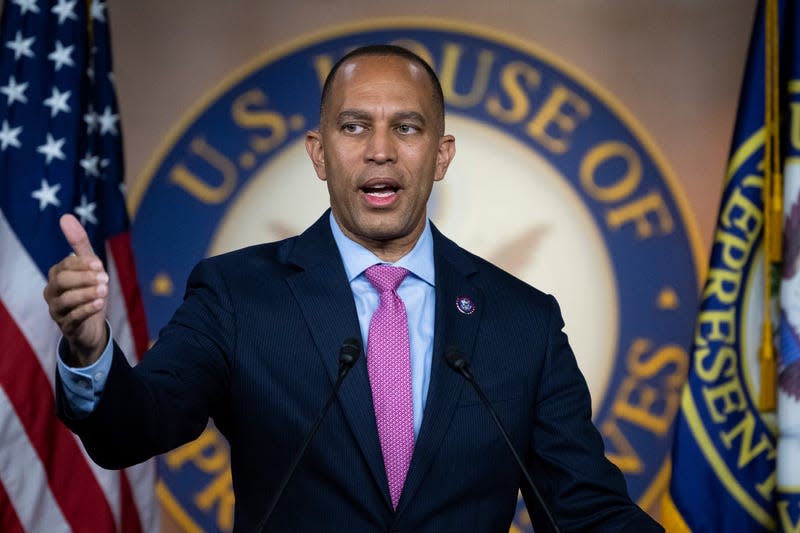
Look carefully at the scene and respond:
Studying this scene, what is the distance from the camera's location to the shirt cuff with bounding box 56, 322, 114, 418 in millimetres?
1455

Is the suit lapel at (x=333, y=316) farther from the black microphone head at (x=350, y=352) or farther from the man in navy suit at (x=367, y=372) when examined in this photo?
the black microphone head at (x=350, y=352)

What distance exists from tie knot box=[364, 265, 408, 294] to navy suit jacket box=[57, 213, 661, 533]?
83mm

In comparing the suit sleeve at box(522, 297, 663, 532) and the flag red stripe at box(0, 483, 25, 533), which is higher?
the suit sleeve at box(522, 297, 663, 532)

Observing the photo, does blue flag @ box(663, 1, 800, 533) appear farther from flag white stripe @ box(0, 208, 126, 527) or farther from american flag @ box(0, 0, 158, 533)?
flag white stripe @ box(0, 208, 126, 527)

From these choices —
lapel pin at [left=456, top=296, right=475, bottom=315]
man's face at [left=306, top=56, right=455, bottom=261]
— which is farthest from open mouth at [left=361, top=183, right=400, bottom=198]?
lapel pin at [left=456, top=296, right=475, bottom=315]

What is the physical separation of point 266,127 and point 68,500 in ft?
5.52

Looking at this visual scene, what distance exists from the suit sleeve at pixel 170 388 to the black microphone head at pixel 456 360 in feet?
1.38

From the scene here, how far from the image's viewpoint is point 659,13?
425cm

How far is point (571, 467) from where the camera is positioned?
1958mm

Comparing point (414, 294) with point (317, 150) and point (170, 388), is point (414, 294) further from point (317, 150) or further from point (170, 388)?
point (170, 388)

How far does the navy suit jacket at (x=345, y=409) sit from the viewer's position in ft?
5.98

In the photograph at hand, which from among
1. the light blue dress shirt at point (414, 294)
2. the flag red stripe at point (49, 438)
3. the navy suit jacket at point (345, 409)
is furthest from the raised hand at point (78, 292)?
the flag red stripe at point (49, 438)

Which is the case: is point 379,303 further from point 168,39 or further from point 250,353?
point 168,39

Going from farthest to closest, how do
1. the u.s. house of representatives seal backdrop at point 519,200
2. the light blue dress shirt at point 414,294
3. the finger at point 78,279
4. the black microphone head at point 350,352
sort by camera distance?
the u.s. house of representatives seal backdrop at point 519,200 → the light blue dress shirt at point 414,294 → the black microphone head at point 350,352 → the finger at point 78,279
